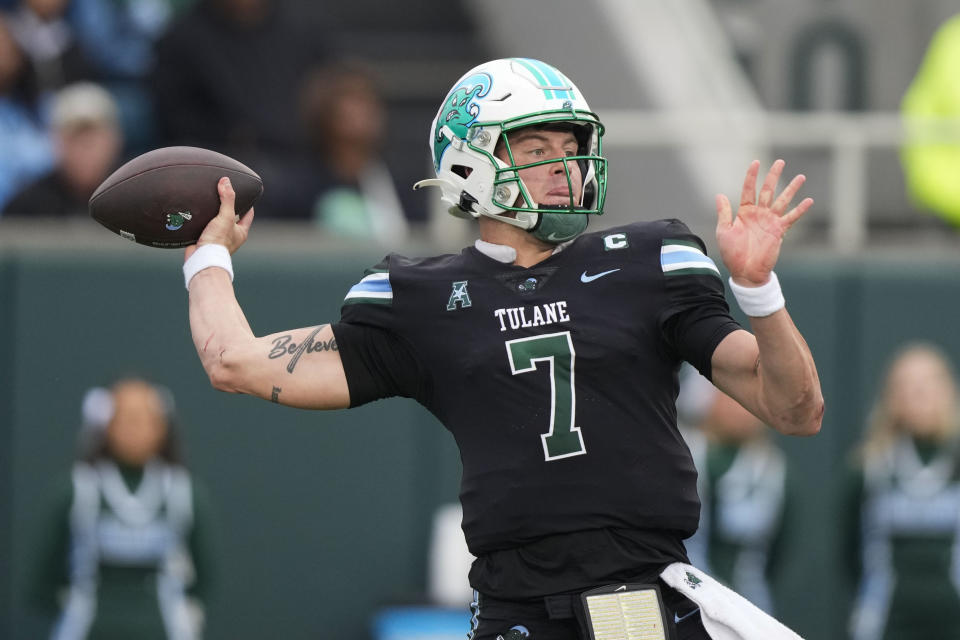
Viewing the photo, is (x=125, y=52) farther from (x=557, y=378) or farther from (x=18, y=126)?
(x=557, y=378)

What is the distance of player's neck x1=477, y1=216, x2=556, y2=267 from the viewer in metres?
3.98

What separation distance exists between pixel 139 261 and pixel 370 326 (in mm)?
4731

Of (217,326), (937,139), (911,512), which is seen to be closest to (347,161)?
(937,139)

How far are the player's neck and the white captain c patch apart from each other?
0.29m

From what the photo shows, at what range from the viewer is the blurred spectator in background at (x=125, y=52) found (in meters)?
8.88

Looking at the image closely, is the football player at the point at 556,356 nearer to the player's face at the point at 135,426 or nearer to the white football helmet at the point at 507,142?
the white football helmet at the point at 507,142

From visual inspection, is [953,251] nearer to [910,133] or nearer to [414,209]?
[910,133]

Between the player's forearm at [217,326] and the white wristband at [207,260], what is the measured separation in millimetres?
15

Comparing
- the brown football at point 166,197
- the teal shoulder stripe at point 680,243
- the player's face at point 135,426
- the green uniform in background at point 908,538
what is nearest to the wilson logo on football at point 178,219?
the brown football at point 166,197

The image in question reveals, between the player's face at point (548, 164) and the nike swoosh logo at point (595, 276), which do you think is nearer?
the nike swoosh logo at point (595, 276)

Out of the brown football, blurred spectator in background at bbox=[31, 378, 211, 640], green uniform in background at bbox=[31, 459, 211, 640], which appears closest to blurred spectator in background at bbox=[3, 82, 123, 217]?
blurred spectator in background at bbox=[31, 378, 211, 640]

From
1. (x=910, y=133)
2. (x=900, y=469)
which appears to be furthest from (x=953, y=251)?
(x=900, y=469)

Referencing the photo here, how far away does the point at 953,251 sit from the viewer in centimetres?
899

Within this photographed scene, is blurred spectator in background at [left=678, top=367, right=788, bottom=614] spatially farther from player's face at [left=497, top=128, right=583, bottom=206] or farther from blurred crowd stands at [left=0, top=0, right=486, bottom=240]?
player's face at [left=497, top=128, right=583, bottom=206]
